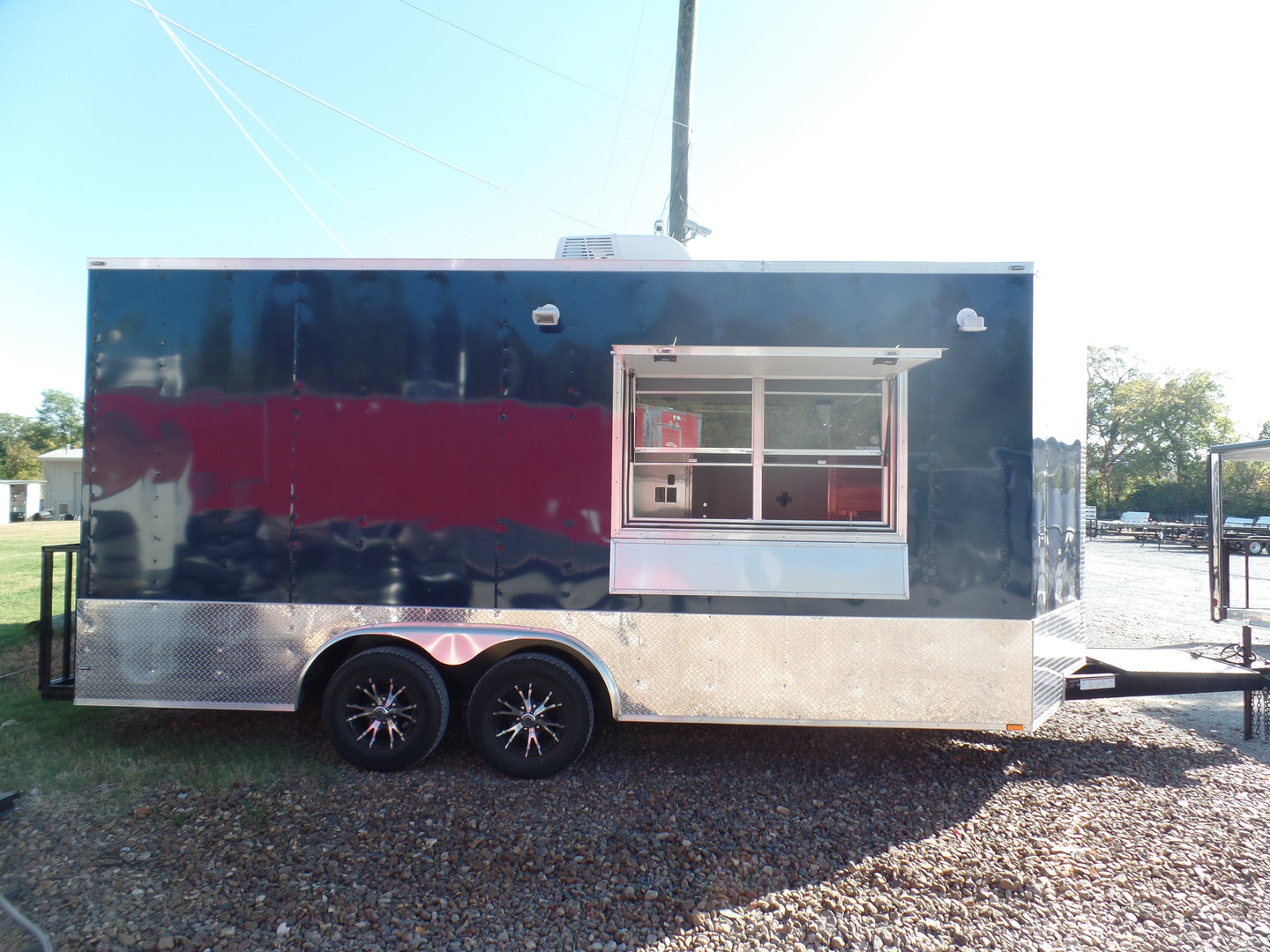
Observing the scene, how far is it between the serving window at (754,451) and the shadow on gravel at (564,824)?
1.17 m

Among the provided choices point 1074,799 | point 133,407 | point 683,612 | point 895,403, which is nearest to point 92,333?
point 133,407

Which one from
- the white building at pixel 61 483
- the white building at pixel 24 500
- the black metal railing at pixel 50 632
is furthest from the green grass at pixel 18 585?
the white building at pixel 61 483

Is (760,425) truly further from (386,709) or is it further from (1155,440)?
(1155,440)

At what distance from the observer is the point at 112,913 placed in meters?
2.56

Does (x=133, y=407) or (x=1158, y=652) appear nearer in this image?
(x=133, y=407)

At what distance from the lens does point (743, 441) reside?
3.99 m

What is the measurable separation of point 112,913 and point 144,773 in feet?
4.33

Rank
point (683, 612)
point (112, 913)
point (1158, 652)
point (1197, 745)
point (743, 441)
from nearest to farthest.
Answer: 1. point (112, 913)
2. point (683, 612)
3. point (743, 441)
4. point (1197, 745)
5. point (1158, 652)

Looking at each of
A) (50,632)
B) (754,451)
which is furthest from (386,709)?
(754,451)

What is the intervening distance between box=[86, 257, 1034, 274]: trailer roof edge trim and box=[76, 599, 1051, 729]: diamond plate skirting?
2.01m

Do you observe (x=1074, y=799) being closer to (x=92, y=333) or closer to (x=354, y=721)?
(x=354, y=721)

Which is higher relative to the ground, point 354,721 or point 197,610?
point 197,610

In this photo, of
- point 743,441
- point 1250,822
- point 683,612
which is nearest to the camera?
point 1250,822

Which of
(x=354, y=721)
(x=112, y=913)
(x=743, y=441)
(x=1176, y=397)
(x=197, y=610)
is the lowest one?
(x=112, y=913)
